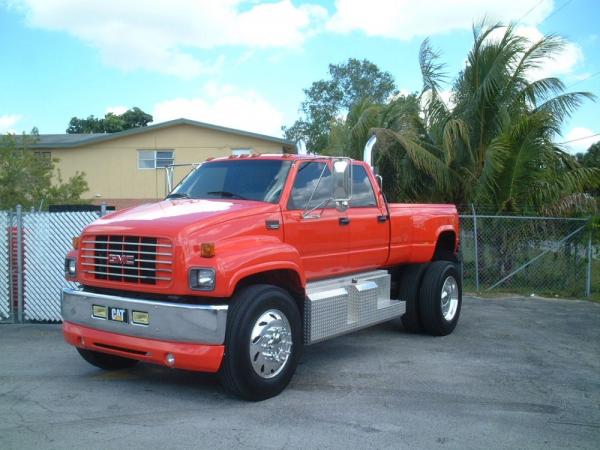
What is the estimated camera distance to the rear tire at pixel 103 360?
21.4ft

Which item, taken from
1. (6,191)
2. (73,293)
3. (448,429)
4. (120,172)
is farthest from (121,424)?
(120,172)

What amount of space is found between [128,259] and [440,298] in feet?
14.8

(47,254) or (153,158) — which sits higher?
(153,158)

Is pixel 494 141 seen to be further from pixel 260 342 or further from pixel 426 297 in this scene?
pixel 260 342

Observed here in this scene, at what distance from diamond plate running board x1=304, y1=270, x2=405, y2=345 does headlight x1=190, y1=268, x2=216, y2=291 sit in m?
1.36

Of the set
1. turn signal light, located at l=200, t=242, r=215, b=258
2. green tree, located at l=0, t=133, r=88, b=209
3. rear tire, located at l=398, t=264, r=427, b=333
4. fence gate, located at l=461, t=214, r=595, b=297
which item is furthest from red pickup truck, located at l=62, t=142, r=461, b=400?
green tree, located at l=0, t=133, r=88, b=209

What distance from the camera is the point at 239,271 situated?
5.41m

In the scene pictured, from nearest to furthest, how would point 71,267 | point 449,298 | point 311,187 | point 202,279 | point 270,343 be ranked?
point 202,279 → point 270,343 → point 71,267 → point 311,187 → point 449,298

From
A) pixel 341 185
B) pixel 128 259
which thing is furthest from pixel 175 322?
pixel 341 185

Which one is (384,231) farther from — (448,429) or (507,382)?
(448,429)

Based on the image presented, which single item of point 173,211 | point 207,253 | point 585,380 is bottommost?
point 585,380

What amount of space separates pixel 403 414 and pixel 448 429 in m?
0.46

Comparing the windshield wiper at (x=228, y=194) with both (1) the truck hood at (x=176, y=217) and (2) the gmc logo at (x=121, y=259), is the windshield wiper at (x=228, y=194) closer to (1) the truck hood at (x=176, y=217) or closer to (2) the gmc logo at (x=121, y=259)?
(1) the truck hood at (x=176, y=217)

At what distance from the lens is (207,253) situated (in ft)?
17.5
